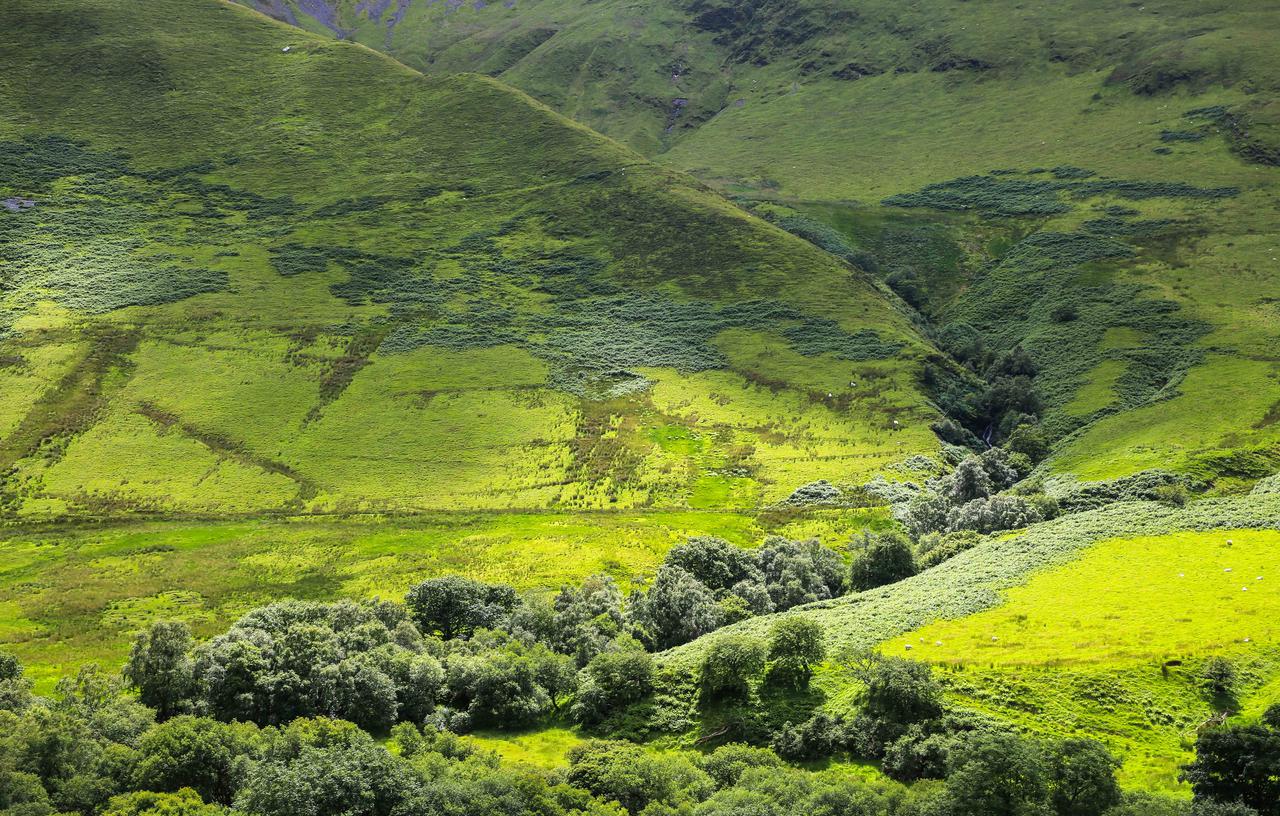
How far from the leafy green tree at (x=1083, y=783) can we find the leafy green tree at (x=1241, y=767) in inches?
165

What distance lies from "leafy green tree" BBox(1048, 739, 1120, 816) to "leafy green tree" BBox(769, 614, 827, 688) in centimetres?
2075

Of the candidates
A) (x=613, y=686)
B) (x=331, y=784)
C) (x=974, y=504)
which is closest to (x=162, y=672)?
(x=331, y=784)

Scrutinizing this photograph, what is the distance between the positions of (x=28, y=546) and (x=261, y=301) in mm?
82703

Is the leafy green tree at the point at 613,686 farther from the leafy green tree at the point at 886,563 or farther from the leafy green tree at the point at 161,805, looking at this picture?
the leafy green tree at the point at 886,563

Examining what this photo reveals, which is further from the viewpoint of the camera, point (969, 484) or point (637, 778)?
point (969, 484)

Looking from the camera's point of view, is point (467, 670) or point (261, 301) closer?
point (467, 670)

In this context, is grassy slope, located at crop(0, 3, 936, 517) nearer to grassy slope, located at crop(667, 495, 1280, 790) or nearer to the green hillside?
the green hillside

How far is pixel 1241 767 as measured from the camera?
150 feet

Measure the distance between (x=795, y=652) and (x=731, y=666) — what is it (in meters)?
4.82

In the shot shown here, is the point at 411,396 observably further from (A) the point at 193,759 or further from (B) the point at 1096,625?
Answer: (B) the point at 1096,625

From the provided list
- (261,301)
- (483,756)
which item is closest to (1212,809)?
(483,756)

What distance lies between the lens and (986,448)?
525 feet

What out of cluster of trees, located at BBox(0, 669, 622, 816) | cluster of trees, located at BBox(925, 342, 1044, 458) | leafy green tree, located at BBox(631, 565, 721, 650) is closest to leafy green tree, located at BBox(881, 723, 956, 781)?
cluster of trees, located at BBox(0, 669, 622, 816)

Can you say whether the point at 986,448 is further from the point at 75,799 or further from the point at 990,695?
the point at 75,799
